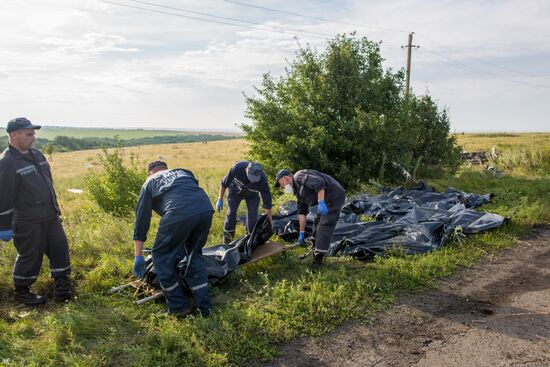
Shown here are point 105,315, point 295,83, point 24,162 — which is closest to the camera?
point 105,315

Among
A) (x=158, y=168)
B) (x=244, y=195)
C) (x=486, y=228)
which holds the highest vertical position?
(x=158, y=168)

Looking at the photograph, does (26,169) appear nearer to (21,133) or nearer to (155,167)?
(21,133)

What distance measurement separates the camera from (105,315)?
4145mm

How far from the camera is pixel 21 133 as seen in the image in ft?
14.3

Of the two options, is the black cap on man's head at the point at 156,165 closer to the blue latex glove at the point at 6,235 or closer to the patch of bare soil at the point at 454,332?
the blue latex glove at the point at 6,235

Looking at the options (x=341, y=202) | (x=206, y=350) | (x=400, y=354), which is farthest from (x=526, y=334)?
(x=206, y=350)

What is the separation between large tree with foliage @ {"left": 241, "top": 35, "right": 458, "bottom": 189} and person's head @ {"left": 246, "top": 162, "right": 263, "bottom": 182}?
4.92 metres

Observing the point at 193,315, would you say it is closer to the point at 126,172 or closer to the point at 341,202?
the point at 341,202

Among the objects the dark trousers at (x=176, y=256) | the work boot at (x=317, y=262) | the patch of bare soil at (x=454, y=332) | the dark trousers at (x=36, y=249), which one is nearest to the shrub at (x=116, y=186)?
the dark trousers at (x=36, y=249)

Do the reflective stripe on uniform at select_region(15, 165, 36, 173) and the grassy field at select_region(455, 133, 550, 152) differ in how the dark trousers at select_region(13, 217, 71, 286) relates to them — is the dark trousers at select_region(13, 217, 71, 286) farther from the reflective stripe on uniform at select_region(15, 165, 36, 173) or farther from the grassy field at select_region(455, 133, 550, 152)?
the grassy field at select_region(455, 133, 550, 152)

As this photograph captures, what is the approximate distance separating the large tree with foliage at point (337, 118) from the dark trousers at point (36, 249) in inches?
279

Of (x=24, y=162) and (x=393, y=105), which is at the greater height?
(x=393, y=105)

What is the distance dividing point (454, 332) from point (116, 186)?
326 inches

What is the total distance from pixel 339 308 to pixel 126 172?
739cm
